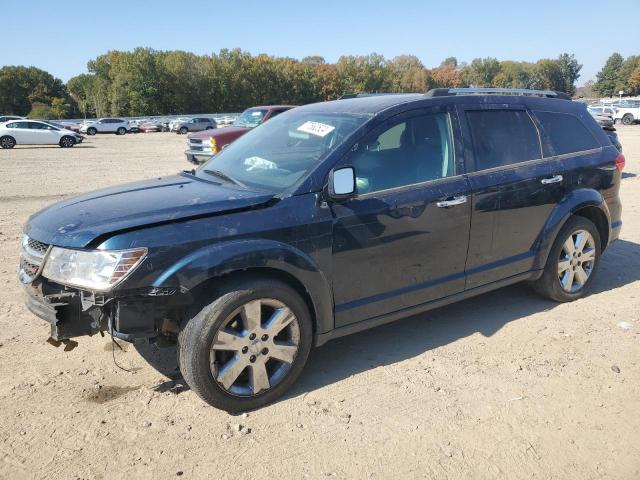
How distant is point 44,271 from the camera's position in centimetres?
317

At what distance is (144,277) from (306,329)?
3.50 feet

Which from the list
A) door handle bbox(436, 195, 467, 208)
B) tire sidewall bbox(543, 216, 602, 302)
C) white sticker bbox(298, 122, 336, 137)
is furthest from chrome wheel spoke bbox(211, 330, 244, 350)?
tire sidewall bbox(543, 216, 602, 302)

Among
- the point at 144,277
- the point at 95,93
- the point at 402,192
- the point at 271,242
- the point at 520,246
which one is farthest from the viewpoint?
the point at 95,93

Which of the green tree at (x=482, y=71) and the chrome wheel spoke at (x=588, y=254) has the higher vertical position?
the green tree at (x=482, y=71)

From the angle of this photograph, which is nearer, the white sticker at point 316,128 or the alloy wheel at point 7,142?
the white sticker at point 316,128

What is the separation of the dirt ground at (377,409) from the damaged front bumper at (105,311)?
0.56m

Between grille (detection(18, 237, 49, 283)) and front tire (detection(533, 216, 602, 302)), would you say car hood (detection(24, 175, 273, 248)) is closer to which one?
grille (detection(18, 237, 49, 283))

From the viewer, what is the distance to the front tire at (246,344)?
10.4ft

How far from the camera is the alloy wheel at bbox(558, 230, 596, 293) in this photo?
495 centimetres

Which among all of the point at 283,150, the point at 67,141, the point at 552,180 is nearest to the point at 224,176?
the point at 283,150

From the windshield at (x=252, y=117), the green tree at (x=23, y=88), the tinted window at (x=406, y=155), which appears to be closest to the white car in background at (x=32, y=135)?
the windshield at (x=252, y=117)

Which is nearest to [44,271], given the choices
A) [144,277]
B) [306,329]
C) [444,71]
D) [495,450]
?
[144,277]

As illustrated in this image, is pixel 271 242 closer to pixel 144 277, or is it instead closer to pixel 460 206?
pixel 144 277

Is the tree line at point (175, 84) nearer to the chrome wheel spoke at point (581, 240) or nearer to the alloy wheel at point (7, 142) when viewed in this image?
the alloy wheel at point (7, 142)
